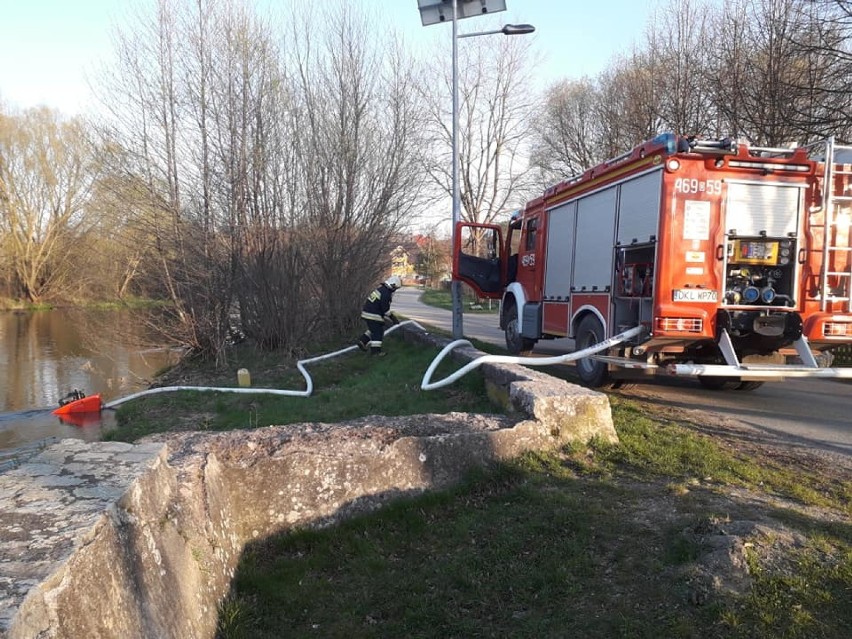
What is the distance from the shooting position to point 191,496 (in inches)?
122

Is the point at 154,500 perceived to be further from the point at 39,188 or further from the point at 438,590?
the point at 39,188

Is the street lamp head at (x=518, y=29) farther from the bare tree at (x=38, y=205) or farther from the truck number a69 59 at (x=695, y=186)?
the bare tree at (x=38, y=205)

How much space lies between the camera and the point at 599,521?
3.74 metres

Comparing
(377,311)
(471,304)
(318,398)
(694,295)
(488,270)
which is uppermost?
(488,270)

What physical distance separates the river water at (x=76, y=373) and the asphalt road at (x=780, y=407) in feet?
29.8

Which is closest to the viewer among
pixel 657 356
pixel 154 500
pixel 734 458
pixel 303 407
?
pixel 154 500

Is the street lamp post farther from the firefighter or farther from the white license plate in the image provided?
the white license plate

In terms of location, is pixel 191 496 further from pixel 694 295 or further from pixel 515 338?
pixel 515 338

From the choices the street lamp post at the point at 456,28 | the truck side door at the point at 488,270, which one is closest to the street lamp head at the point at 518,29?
the street lamp post at the point at 456,28

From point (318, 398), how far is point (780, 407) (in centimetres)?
675

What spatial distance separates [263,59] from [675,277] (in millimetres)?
11354

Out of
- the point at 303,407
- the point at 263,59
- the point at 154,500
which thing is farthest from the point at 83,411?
the point at 154,500

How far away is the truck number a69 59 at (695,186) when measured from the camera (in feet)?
21.6

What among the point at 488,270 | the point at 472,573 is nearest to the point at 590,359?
the point at 488,270
